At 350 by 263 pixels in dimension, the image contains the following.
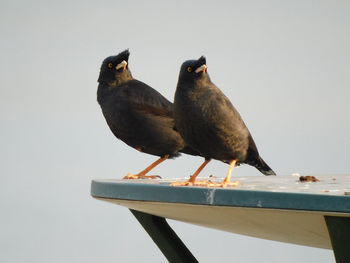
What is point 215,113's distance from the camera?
4.96 meters

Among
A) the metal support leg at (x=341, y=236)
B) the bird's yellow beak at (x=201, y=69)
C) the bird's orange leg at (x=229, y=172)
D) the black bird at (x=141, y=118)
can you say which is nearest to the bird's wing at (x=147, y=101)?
the black bird at (x=141, y=118)

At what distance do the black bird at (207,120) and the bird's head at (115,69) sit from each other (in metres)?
1.67

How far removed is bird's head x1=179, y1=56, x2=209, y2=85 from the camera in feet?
17.1

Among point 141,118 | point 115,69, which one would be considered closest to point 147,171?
point 141,118

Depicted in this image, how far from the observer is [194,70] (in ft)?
17.3

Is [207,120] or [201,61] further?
[201,61]

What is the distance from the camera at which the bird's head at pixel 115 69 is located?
271 inches

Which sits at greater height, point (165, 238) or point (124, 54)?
point (124, 54)

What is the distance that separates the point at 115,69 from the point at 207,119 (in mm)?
2178

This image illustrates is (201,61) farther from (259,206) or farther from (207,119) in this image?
(259,206)

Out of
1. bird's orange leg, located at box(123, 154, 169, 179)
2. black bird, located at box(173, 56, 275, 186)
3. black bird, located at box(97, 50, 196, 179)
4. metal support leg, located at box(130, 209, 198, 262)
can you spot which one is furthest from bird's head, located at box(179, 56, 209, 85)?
bird's orange leg, located at box(123, 154, 169, 179)

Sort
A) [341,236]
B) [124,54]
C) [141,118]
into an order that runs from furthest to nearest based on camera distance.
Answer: [124,54]
[141,118]
[341,236]

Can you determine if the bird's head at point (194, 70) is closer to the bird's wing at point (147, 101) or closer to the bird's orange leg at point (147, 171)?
the bird's wing at point (147, 101)

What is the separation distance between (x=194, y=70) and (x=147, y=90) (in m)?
1.54
